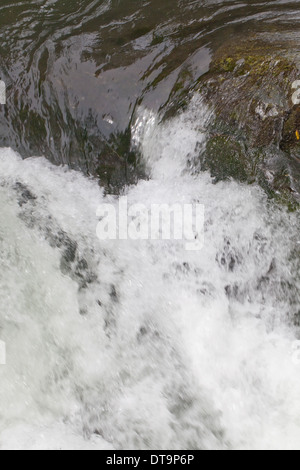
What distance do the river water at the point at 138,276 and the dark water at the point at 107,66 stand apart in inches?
0.6

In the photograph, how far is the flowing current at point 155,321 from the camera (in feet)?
9.40

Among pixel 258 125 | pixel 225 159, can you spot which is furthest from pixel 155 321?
pixel 258 125

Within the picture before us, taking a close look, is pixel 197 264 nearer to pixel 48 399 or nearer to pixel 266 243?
pixel 266 243

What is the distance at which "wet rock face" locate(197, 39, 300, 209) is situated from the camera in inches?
128

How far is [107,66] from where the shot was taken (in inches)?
150

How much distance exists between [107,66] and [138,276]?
175cm

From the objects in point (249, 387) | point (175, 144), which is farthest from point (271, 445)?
point (175, 144)

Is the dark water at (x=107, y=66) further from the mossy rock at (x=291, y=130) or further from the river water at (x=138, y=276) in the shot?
the mossy rock at (x=291, y=130)

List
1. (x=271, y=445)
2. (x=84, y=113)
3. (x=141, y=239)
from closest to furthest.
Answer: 1. (x=271, y=445)
2. (x=141, y=239)
3. (x=84, y=113)

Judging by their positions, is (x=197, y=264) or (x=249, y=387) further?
(x=197, y=264)

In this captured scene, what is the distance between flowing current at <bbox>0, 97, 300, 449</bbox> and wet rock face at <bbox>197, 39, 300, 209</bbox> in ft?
0.35

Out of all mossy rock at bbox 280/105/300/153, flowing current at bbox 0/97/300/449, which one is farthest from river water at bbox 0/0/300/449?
mossy rock at bbox 280/105/300/153
